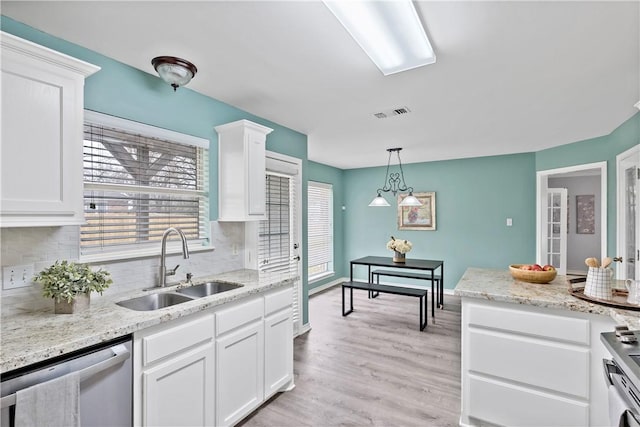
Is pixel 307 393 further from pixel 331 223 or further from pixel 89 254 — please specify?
pixel 331 223

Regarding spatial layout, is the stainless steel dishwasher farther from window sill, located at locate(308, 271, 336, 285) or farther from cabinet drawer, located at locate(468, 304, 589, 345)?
window sill, located at locate(308, 271, 336, 285)

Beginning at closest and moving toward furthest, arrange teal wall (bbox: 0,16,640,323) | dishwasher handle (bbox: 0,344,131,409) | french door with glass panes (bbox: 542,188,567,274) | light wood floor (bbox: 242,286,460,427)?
dishwasher handle (bbox: 0,344,131,409)
teal wall (bbox: 0,16,640,323)
light wood floor (bbox: 242,286,460,427)
french door with glass panes (bbox: 542,188,567,274)

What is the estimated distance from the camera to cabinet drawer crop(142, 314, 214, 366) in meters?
1.57

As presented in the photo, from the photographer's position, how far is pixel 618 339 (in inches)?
53.7

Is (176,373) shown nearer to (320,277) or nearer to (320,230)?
(320,277)

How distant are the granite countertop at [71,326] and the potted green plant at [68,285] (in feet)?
0.16

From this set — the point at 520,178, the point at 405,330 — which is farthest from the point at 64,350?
the point at 520,178

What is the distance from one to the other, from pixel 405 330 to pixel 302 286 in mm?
1379

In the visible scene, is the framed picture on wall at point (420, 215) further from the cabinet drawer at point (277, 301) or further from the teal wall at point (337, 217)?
the cabinet drawer at point (277, 301)

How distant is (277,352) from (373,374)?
980 millimetres

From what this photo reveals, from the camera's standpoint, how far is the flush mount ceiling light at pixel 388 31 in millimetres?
1438

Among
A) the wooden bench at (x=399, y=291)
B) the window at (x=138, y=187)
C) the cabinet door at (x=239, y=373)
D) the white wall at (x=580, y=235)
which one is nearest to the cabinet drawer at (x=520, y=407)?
the cabinet door at (x=239, y=373)

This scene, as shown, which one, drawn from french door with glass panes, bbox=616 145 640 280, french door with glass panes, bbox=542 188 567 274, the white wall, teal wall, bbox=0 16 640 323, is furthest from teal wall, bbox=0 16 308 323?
the white wall

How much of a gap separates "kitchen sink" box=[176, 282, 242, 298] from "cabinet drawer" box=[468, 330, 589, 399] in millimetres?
1695
